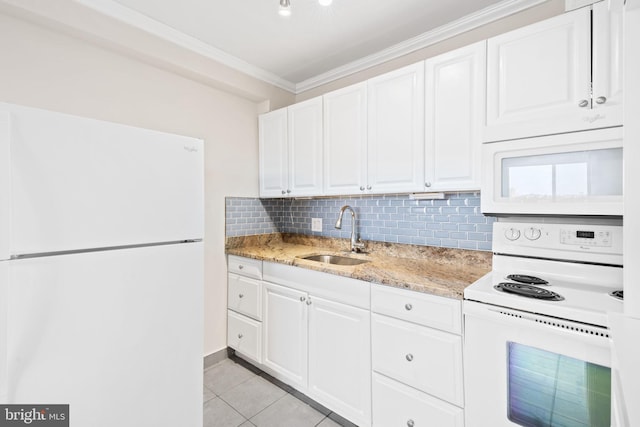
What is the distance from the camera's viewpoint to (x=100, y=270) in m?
1.11

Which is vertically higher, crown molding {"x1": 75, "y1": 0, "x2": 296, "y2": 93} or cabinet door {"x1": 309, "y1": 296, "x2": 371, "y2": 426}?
crown molding {"x1": 75, "y1": 0, "x2": 296, "y2": 93}

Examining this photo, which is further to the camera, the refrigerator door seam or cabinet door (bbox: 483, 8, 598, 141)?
cabinet door (bbox: 483, 8, 598, 141)

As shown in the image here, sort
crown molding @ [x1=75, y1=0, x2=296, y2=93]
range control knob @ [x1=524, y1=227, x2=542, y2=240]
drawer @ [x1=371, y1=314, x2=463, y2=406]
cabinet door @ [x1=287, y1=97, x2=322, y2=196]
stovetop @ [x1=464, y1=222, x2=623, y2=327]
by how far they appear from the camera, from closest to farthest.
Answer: stovetop @ [x1=464, y1=222, x2=623, y2=327]
drawer @ [x1=371, y1=314, x2=463, y2=406]
range control knob @ [x1=524, y1=227, x2=542, y2=240]
crown molding @ [x1=75, y1=0, x2=296, y2=93]
cabinet door @ [x1=287, y1=97, x2=322, y2=196]

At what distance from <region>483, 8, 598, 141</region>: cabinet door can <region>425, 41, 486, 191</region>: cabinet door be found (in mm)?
64

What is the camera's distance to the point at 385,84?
76.7 inches

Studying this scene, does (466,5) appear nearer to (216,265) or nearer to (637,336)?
(637,336)

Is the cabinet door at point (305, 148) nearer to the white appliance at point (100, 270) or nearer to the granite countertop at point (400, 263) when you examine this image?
the granite countertop at point (400, 263)

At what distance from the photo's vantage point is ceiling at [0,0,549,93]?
5.70 ft

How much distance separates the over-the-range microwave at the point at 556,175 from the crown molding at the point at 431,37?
956mm

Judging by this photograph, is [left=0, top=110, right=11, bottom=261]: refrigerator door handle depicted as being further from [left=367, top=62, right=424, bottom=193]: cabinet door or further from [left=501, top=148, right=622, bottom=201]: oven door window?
[left=501, top=148, right=622, bottom=201]: oven door window

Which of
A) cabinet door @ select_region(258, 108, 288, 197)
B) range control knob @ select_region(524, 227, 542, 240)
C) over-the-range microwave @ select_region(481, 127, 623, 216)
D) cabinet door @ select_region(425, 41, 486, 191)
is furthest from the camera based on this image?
cabinet door @ select_region(258, 108, 288, 197)

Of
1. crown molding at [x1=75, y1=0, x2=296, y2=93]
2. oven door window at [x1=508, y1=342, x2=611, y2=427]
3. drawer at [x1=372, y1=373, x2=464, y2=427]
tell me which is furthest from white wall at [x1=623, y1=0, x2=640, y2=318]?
crown molding at [x1=75, y1=0, x2=296, y2=93]

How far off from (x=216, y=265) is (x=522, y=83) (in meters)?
2.42

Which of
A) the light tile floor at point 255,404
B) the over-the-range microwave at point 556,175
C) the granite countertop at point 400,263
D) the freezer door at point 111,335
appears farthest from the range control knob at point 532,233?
the freezer door at point 111,335
